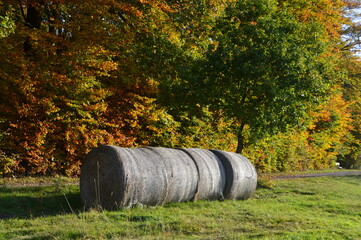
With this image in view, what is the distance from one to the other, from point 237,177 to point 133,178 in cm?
442

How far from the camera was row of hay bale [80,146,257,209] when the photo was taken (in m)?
10.6

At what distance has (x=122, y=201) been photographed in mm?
10516

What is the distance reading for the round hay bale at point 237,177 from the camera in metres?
13.7

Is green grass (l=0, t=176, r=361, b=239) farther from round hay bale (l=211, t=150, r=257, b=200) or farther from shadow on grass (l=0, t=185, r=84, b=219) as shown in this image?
round hay bale (l=211, t=150, r=257, b=200)

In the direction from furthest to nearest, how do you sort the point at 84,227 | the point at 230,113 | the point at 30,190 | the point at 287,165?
the point at 287,165 → the point at 230,113 → the point at 30,190 → the point at 84,227

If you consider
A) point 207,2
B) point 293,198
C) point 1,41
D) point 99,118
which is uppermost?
point 207,2

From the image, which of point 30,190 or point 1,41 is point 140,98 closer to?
point 1,41

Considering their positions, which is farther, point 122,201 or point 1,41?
point 1,41

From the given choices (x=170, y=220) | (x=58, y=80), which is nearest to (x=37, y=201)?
(x=170, y=220)

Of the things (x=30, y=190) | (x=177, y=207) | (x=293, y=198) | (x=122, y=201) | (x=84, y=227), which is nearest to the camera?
(x=84, y=227)

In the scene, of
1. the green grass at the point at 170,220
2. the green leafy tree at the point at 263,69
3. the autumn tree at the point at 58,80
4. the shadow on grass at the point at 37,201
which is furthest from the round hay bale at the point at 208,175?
the autumn tree at the point at 58,80

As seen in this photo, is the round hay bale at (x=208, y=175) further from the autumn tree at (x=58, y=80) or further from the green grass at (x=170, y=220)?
the autumn tree at (x=58, y=80)

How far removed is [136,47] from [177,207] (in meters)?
10.3

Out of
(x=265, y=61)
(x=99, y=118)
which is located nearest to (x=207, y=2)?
(x=265, y=61)
